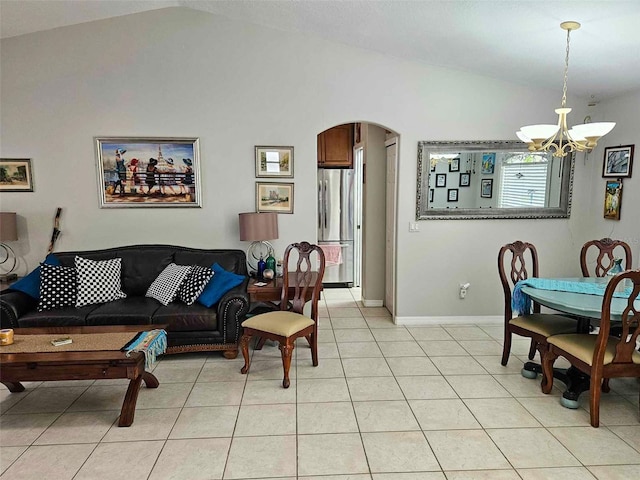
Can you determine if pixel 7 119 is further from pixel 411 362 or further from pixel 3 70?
pixel 411 362

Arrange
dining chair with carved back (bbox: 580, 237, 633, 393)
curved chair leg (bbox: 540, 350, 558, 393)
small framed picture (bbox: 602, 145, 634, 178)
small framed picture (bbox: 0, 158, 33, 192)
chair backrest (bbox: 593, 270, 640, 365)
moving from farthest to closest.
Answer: small framed picture (bbox: 0, 158, 33, 192)
small framed picture (bbox: 602, 145, 634, 178)
dining chair with carved back (bbox: 580, 237, 633, 393)
curved chair leg (bbox: 540, 350, 558, 393)
chair backrest (bbox: 593, 270, 640, 365)

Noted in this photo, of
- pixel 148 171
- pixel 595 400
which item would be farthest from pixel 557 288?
pixel 148 171

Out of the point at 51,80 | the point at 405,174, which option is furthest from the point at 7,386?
the point at 405,174

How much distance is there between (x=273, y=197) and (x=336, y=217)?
6.22 ft

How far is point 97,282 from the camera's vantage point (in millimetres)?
3848

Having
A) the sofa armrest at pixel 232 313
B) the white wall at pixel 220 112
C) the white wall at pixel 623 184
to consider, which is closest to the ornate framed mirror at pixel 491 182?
the white wall at pixel 220 112

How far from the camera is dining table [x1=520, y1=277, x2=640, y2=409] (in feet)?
8.87

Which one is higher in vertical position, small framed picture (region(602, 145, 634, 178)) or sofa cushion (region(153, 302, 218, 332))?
small framed picture (region(602, 145, 634, 178))

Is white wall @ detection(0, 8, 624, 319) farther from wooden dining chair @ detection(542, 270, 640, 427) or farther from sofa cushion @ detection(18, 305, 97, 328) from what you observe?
wooden dining chair @ detection(542, 270, 640, 427)

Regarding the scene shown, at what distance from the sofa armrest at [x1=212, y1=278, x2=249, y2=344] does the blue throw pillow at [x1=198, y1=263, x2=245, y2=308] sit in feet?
0.24

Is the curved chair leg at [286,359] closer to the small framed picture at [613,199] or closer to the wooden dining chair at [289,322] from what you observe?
the wooden dining chair at [289,322]

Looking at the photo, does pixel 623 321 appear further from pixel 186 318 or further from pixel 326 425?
pixel 186 318

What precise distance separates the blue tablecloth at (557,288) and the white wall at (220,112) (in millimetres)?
1247

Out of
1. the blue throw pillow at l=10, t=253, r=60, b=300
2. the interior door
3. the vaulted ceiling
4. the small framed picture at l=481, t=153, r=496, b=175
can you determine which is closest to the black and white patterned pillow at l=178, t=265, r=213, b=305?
the blue throw pillow at l=10, t=253, r=60, b=300
